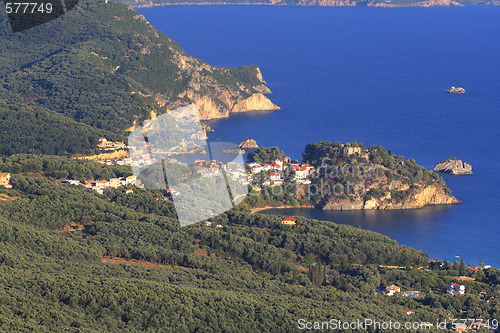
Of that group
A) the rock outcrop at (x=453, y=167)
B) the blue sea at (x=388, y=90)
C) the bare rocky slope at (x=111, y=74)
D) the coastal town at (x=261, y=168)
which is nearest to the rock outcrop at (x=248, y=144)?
the blue sea at (x=388, y=90)

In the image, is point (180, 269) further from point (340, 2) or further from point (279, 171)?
point (340, 2)

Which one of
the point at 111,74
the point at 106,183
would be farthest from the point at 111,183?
the point at 111,74

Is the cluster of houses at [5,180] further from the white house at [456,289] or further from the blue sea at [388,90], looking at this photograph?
the white house at [456,289]

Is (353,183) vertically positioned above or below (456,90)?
below

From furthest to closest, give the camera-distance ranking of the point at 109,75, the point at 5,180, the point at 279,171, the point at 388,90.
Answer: the point at 388,90, the point at 109,75, the point at 279,171, the point at 5,180

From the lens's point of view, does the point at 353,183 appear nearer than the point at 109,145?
Yes

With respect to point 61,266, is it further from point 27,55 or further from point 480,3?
point 480,3

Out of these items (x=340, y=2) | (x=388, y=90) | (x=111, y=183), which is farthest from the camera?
(x=340, y=2)

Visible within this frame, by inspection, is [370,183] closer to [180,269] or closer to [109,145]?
[109,145]

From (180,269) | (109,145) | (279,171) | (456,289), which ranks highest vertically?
(109,145)

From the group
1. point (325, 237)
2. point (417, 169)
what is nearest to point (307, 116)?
point (417, 169)
